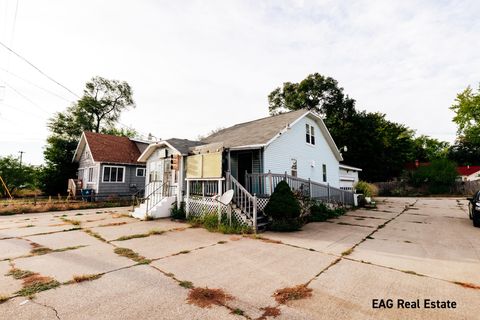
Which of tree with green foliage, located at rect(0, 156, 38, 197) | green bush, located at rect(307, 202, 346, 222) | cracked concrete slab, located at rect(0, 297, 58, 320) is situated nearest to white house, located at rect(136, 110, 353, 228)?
green bush, located at rect(307, 202, 346, 222)

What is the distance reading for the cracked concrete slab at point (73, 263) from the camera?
16.1ft

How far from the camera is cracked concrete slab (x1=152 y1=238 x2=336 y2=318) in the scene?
3924mm

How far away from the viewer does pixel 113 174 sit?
21531mm

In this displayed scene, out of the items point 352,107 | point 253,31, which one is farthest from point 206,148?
point 352,107

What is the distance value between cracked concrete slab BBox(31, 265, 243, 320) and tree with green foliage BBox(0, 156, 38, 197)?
92.1 ft

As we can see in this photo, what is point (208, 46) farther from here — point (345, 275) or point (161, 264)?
point (345, 275)

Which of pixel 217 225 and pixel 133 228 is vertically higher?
pixel 217 225

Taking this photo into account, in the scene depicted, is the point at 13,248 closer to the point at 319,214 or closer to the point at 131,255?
the point at 131,255

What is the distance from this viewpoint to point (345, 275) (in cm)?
465

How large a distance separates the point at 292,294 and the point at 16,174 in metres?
32.3

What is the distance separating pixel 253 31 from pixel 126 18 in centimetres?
497

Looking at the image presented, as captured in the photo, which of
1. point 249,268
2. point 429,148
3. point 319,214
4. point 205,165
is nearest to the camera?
point 249,268

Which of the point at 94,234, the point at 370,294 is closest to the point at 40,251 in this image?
the point at 94,234

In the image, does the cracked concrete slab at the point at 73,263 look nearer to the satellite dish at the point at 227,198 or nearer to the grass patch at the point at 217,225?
the grass patch at the point at 217,225
